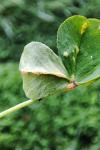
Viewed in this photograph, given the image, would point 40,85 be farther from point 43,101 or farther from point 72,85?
point 43,101

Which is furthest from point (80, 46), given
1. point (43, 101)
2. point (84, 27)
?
point (43, 101)

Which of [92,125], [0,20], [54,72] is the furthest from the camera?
[0,20]

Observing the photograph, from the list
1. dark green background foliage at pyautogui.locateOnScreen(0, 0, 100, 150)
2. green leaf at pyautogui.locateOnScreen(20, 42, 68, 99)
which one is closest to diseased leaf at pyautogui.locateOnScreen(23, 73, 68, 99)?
green leaf at pyautogui.locateOnScreen(20, 42, 68, 99)

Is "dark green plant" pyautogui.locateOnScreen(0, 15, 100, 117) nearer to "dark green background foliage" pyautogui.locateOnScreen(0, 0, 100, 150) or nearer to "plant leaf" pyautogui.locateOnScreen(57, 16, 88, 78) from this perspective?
"plant leaf" pyautogui.locateOnScreen(57, 16, 88, 78)

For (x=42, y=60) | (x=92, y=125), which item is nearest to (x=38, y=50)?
(x=42, y=60)

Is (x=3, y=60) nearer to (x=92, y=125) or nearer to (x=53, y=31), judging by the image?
(x=53, y=31)
